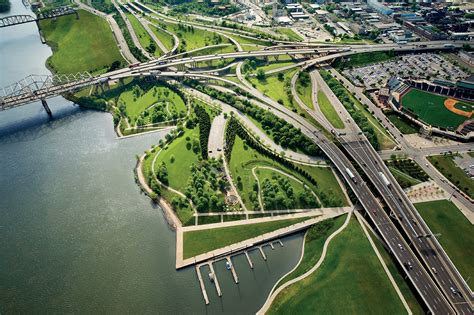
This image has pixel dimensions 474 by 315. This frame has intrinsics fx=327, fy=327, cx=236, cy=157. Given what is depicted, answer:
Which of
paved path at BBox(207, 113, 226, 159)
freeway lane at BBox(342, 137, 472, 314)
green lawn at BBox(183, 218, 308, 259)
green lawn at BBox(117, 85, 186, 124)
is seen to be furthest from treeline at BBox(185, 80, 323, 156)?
green lawn at BBox(183, 218, 308, 259)

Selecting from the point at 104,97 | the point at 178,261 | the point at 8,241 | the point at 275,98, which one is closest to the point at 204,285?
the point at 178,261

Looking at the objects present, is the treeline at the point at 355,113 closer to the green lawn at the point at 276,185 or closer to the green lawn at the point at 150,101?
the green lawn at the point at 276,185

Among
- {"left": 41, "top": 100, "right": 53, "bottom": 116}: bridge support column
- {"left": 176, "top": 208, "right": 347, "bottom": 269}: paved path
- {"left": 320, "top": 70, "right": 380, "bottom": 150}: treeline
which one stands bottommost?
{"left": 176, "top": 208, "right": 347, "bottom": 269}: paved path

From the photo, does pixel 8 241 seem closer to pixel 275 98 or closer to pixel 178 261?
pixel 178 261

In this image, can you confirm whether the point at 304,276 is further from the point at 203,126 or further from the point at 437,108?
the point at 437,108

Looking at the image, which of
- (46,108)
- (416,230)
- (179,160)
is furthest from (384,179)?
(46,108)

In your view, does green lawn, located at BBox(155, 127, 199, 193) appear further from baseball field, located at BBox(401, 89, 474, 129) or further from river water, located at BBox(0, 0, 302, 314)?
baseball field, located at BBox(401, 89, 474, 129)
